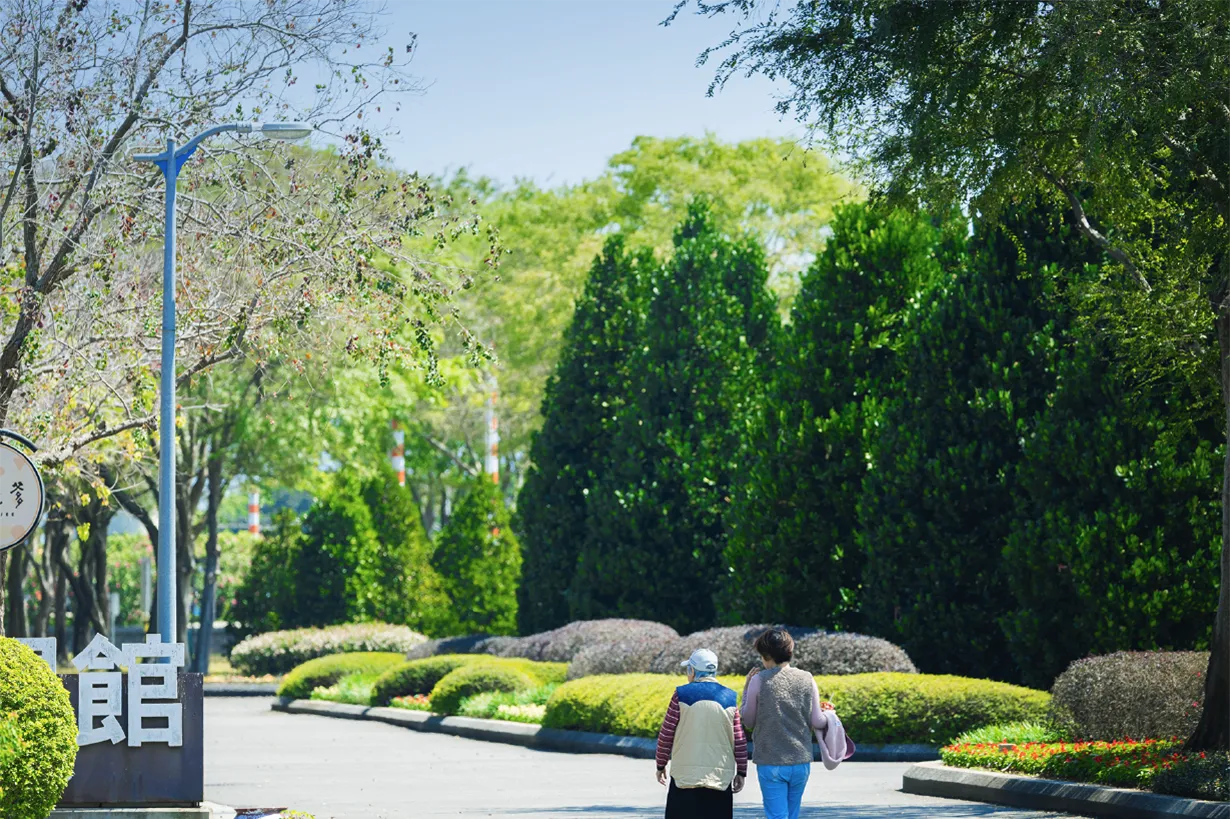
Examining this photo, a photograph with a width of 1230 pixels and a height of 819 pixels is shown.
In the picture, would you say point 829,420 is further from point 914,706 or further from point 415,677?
point 415,677

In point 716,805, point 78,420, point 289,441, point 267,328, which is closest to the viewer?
point 716,805

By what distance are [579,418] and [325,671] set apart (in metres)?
7.66

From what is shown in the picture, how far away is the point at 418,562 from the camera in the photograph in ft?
148

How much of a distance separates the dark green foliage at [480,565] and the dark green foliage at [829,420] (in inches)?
641

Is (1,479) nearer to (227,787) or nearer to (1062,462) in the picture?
(227,787)

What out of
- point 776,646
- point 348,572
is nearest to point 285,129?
point 776,646

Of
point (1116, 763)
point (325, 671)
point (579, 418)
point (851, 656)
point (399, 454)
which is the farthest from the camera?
point (399, 454)

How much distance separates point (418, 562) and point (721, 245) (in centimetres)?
1629

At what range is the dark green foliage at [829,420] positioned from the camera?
25.5 meters

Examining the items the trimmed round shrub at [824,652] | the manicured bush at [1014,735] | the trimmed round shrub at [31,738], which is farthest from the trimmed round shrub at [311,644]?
the trimmed round shrub at [31,738]

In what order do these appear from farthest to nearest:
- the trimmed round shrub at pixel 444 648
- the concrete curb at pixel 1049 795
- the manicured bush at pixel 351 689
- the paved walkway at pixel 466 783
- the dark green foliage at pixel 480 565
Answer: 1. the dark green foliage at pixel 480 565
2. the trimmed round shrub at pixel 444 648
3. the manicured bush at pixel 351 689
4. the paved walkway at pixel 466 783
5. the concrete curb at pixel 1049 795

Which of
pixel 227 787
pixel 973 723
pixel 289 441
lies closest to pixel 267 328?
pixel 227 787

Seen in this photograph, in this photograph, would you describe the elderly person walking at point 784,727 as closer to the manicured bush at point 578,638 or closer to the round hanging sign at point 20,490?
the round hanging sign at point 20,490

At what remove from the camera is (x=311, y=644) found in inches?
1623
